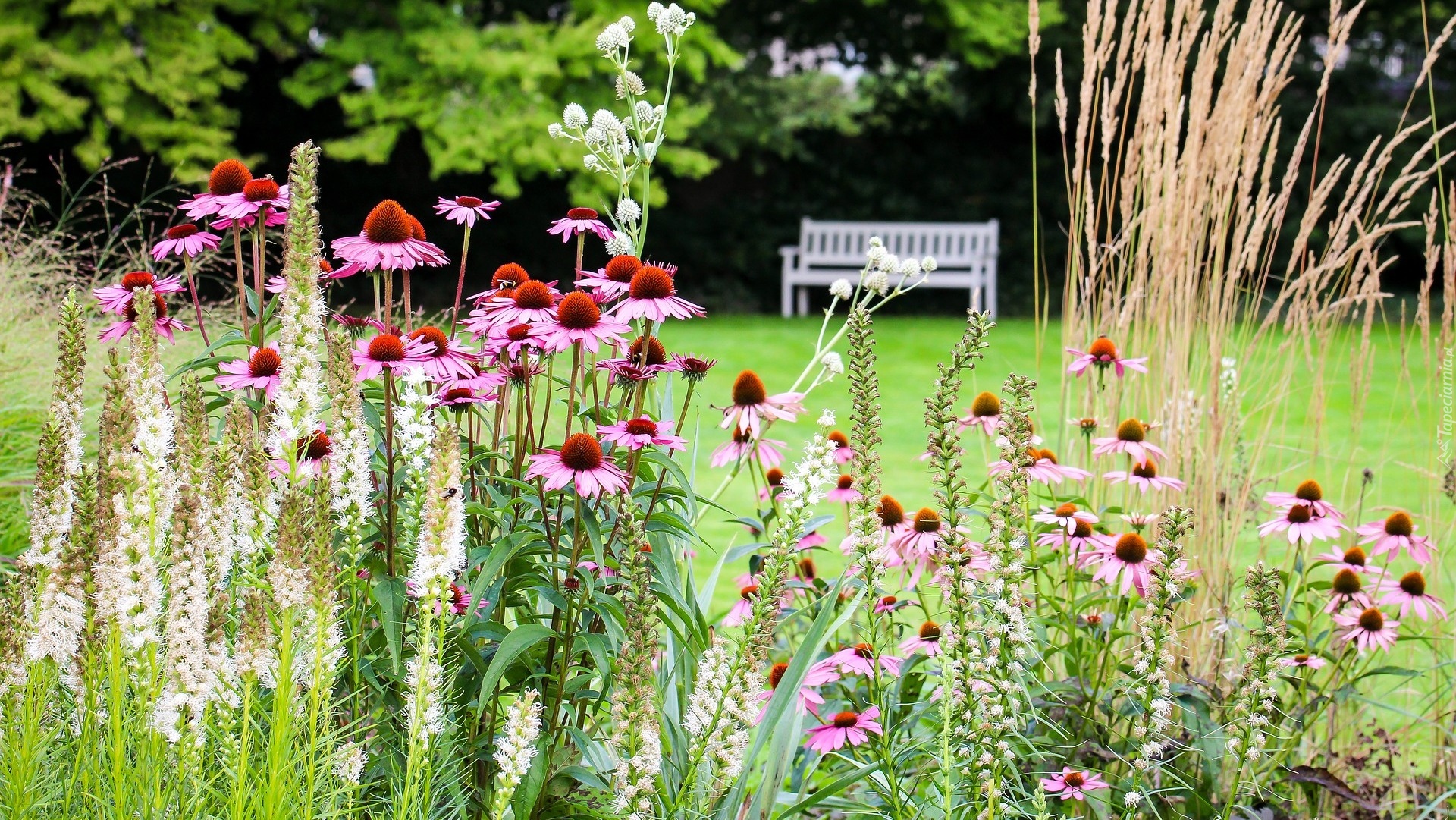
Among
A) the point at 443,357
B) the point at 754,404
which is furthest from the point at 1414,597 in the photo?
the point at 443,357

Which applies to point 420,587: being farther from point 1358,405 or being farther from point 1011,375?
point 1358,405

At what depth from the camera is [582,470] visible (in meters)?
1.88

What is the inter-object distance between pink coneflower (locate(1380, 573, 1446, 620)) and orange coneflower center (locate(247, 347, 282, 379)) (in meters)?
2.42

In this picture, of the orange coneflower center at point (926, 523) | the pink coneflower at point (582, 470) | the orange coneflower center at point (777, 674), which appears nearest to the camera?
the pink coneflower at point (582, 470)

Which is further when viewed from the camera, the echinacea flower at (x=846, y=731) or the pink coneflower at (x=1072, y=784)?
the echinacea flower at (x=846, y=731)

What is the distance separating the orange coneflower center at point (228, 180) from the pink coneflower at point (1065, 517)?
5.43 ft

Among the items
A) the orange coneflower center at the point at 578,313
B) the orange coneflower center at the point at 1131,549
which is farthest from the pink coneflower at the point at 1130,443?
the orange coneflower center at the point at 578,313

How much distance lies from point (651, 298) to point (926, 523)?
2.38ft

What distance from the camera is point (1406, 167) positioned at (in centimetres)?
304

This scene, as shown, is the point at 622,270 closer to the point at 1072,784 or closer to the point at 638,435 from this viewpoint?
the point at 638,435

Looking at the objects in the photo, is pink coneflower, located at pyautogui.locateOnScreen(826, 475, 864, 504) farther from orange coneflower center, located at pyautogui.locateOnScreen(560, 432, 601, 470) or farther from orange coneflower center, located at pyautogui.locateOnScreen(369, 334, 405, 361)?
orange coneflower center, located at pyautogui.locateOnScreen(369, 334, 405, 361)

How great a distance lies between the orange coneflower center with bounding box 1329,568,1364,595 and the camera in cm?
266

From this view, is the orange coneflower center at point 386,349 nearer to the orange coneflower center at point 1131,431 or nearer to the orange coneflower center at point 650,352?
the orange coneflower center at point 650,352

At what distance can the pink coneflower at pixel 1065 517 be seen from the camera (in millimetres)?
2461
